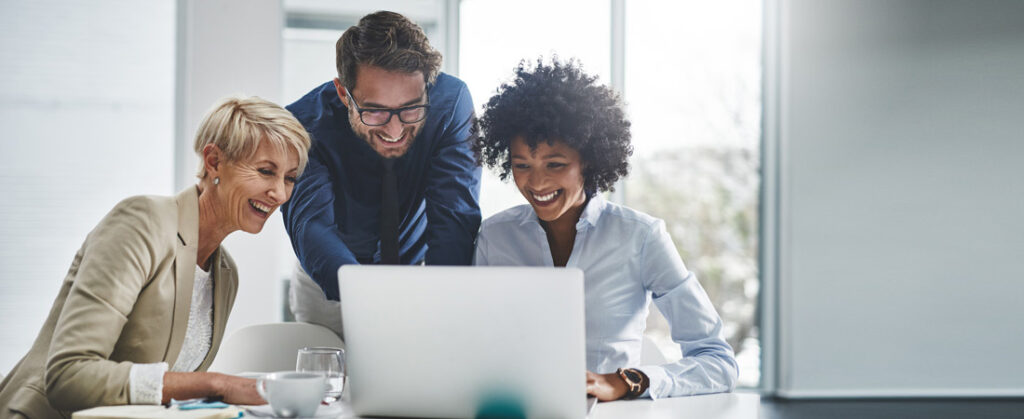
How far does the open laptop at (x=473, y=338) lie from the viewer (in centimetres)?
116

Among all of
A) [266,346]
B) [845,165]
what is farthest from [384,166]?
[845,165]

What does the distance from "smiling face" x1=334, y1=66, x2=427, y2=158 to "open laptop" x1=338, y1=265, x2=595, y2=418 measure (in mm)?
1346

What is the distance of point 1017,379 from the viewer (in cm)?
429

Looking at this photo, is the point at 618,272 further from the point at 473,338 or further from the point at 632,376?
the point at 473,338

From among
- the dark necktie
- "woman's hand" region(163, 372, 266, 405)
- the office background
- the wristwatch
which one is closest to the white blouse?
"woman's hand" region(163, 372, 266, 405)

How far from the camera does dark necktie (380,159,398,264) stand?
258 centimetres

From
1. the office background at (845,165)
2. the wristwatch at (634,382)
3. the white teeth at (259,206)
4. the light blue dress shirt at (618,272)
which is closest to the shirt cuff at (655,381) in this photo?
the wristwatch at (634,382)

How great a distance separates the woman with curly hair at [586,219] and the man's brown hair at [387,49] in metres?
0.35

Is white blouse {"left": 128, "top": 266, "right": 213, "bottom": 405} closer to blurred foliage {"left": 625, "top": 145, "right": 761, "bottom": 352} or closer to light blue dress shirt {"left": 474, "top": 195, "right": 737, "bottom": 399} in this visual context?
light blue dress shirt {"left": 474, "top": 195, "right": 737, "bottom": 399}

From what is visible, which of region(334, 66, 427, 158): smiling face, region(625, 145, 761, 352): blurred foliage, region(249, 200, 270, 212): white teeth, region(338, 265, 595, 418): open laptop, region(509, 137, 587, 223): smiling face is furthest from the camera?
region(625, 145, 761, 352): blurred foliage

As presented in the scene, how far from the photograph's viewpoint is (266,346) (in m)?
2.08

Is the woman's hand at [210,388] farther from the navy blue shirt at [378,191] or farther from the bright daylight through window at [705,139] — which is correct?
the bright daylight through window at [705,139]

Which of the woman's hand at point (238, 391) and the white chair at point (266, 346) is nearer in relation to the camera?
the woman's hand at point (238, 391)

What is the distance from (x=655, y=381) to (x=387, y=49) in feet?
4.93
